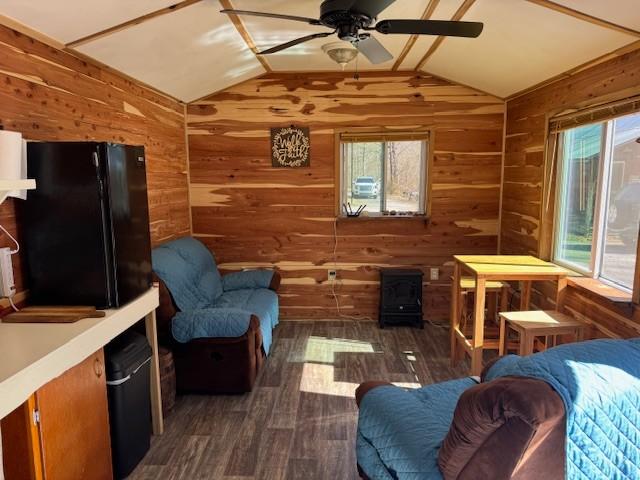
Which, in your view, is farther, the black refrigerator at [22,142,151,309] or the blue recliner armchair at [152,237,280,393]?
the blue recliner armchair at [152,237,280,393]

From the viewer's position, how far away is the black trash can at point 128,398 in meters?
2.08

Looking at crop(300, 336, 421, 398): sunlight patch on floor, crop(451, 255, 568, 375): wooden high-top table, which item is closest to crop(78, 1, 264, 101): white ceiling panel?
crop(451, 255, 568, 375): wooden high-top table

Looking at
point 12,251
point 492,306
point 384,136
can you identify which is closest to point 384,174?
point 384,136

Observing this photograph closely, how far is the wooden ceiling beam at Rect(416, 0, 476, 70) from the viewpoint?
2454 mm

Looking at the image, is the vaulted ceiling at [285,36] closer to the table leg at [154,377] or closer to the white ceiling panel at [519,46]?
the white ceiling panel at [519,46]

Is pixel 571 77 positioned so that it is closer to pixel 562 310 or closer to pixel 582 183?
pixel 582 183

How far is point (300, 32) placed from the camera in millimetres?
3012

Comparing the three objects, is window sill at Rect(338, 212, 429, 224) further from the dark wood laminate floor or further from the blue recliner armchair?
the blue recliner armchair

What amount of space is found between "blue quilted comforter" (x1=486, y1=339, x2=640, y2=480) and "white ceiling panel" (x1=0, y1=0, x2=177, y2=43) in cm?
228

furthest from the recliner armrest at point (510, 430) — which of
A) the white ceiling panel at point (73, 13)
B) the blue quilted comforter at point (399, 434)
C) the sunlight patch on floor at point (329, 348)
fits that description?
the sunlight patch on floor at point (329, 348)

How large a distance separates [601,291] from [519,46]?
1.66 m

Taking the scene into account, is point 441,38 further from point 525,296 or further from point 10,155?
point 10,155

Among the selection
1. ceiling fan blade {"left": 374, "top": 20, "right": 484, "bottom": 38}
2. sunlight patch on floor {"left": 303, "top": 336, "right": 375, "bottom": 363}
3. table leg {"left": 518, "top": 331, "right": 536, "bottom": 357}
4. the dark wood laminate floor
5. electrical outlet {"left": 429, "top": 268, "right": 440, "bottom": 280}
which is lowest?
the dark wood laminate floor

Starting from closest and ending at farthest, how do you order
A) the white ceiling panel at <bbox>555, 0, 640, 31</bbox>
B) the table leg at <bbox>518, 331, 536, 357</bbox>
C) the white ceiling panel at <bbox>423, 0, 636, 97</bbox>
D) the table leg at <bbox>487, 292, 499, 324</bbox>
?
1. the white ceiling panel at <bbox>555, 0, 640, 31</bbox>
2. the white ceiling panel at <bbox>423, 0, 636, 97</bbox>
3. the table leg at <bbox>518, 331, 536, 357</bbox>
4. the table leg at <bbox>487, 292, 499, 324</bbox>
